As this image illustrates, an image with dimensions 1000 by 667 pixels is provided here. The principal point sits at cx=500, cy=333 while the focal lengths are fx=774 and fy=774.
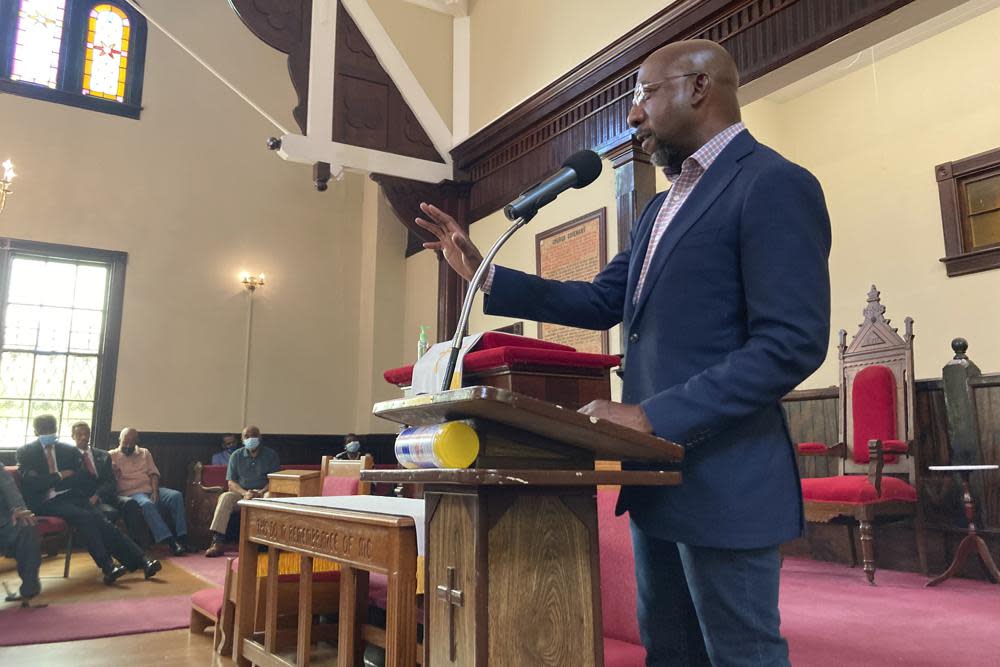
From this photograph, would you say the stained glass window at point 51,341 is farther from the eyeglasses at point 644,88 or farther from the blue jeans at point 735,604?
the blue jeans at point 735,604

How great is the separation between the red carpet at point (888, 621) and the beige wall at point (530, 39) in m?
3.02

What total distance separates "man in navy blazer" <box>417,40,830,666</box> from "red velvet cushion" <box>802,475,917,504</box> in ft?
10.8

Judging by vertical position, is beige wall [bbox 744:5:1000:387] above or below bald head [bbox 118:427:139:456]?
above

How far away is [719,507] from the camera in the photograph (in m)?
0.96

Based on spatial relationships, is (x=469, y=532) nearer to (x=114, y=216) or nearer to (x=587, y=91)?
(x=587, y=91)

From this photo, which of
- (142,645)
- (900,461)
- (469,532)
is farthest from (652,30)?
(142,645)

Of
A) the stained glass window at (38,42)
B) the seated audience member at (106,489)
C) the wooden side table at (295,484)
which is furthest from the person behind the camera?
Result: the stained glass window at (38,42)

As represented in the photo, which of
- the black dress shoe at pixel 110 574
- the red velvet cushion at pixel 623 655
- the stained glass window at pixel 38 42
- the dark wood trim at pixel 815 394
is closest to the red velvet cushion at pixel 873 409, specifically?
the dark wood trim at pixel 815 394

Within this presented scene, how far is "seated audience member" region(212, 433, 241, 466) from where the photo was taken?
789cm

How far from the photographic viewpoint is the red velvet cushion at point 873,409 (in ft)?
15.2

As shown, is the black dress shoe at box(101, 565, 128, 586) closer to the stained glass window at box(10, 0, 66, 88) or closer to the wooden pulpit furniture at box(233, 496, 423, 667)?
the wooden pulpit furniture at box(233, 496, 423, 667)

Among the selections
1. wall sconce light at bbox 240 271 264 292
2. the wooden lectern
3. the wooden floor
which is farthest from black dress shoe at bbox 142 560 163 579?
the wooden lectern

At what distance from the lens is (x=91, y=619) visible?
4.05 m

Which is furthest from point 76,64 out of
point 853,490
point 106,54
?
point 853,490
